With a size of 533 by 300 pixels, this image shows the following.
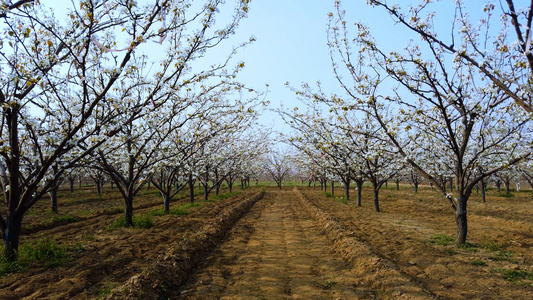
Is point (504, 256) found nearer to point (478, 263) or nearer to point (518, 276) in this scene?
point (478, 263)

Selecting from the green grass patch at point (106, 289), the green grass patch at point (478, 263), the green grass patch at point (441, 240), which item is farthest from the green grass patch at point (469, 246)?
the green grass patch at point (106, 289)

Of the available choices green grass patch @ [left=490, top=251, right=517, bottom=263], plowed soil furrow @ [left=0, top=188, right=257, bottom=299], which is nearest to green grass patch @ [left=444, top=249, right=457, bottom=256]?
green grass patch @ [left=490, top=251, right=517, bottom=263]

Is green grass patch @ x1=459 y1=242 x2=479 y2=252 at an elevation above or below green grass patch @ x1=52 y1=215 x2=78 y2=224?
below

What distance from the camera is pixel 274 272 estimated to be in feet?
22.4

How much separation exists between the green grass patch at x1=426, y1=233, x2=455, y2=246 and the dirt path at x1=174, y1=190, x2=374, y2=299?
303 centimetres

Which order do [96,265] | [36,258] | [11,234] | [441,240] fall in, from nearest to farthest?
1. [96,265]
2. [11,234]
3. [36,258]
4. [441,240]

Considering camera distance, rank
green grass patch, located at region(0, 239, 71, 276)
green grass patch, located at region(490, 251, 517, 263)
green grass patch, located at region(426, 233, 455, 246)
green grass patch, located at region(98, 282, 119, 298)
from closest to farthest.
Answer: green grass patch, located at region(98, 282, 119, 298)
green grass patch, located at region(0, 239, 71, 276)
green grass patch, located at region(490, 251, 517, 263)
green grass patch, located at region(426, 233, 455, 246)

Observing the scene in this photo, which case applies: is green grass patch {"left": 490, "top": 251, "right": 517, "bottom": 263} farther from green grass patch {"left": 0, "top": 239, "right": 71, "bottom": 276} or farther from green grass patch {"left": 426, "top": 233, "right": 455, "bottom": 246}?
green grass patch {"left": 0, "top": 239, "right": 71, "bottom": 276}

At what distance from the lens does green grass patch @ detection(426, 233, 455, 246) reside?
9462 mm

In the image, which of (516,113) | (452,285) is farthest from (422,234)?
(452,285)

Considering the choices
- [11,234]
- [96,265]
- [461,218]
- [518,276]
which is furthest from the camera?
[461,218]

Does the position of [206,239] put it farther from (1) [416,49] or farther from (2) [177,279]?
(1) [416,49]

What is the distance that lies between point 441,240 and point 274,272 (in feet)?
18.8

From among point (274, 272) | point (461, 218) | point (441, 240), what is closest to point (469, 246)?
point (461, 218)
